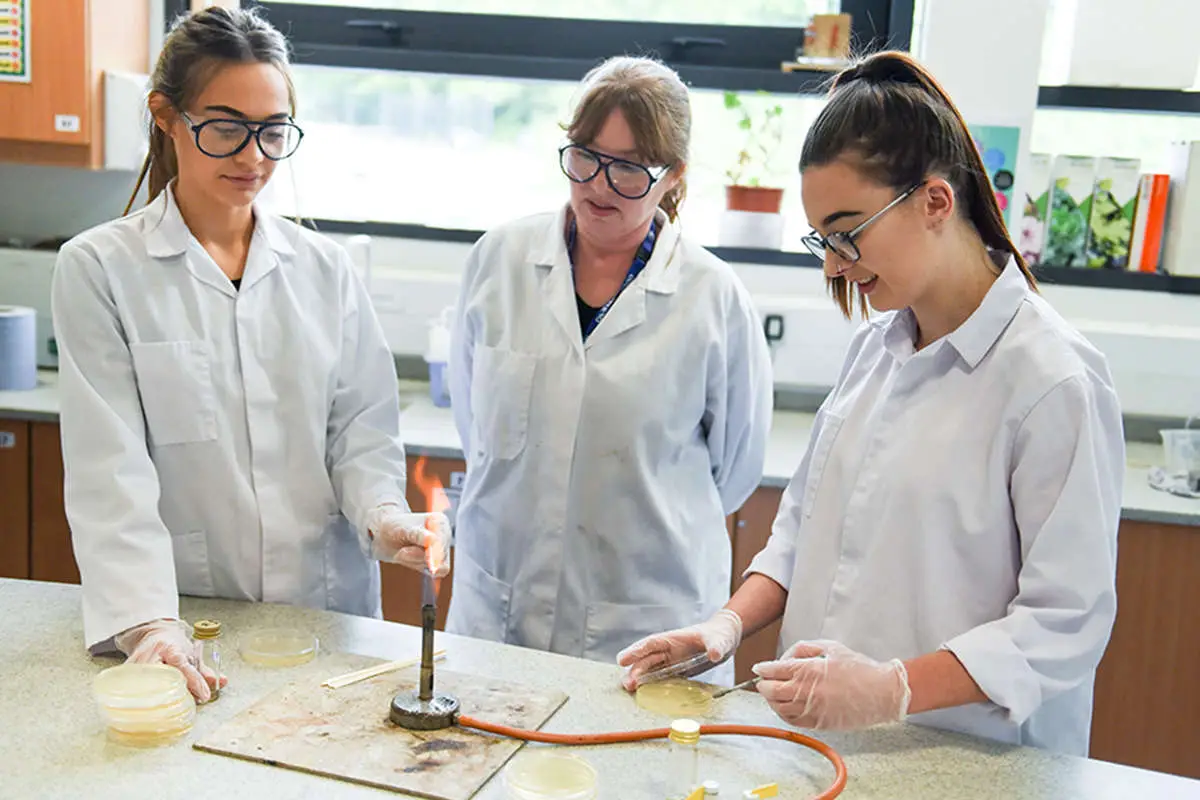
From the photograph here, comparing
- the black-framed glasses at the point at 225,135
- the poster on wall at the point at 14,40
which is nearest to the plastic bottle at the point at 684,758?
the black-framed glasses at the point at 225,135

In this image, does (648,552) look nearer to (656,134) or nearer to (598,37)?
(656,134)

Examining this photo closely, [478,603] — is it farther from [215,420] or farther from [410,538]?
[215,420]

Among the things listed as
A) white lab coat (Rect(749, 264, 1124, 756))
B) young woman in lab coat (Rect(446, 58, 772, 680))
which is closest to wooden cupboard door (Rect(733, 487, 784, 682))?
young woman in lab coat (Rect(446, 58, 772, 680))

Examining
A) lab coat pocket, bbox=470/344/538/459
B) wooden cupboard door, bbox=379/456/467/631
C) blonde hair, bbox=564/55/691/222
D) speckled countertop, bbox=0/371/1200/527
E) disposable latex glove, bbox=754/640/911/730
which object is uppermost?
blonde hair, bbox=564/55/691/222

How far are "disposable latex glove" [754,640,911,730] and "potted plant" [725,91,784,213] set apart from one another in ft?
7.14

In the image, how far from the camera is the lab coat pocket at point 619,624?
213cm

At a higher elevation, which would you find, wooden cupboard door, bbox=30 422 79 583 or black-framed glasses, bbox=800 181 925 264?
black-framed glasses, bbox=800 181 925 264

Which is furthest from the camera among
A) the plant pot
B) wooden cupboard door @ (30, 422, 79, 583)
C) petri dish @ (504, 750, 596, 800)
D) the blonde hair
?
the plant pot

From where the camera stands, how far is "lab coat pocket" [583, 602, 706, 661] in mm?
2133

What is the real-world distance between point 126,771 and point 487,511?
0.93 m

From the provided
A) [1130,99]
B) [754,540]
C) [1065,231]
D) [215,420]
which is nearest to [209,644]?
[215,420]

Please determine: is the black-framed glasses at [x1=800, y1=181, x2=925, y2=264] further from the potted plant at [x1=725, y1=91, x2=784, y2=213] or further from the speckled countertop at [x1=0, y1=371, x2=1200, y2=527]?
the potted plant at [x1=725, y1=91, x2=784, y2=213]

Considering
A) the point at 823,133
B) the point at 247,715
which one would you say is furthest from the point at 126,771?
the point at 823,133

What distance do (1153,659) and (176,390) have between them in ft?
7.36
